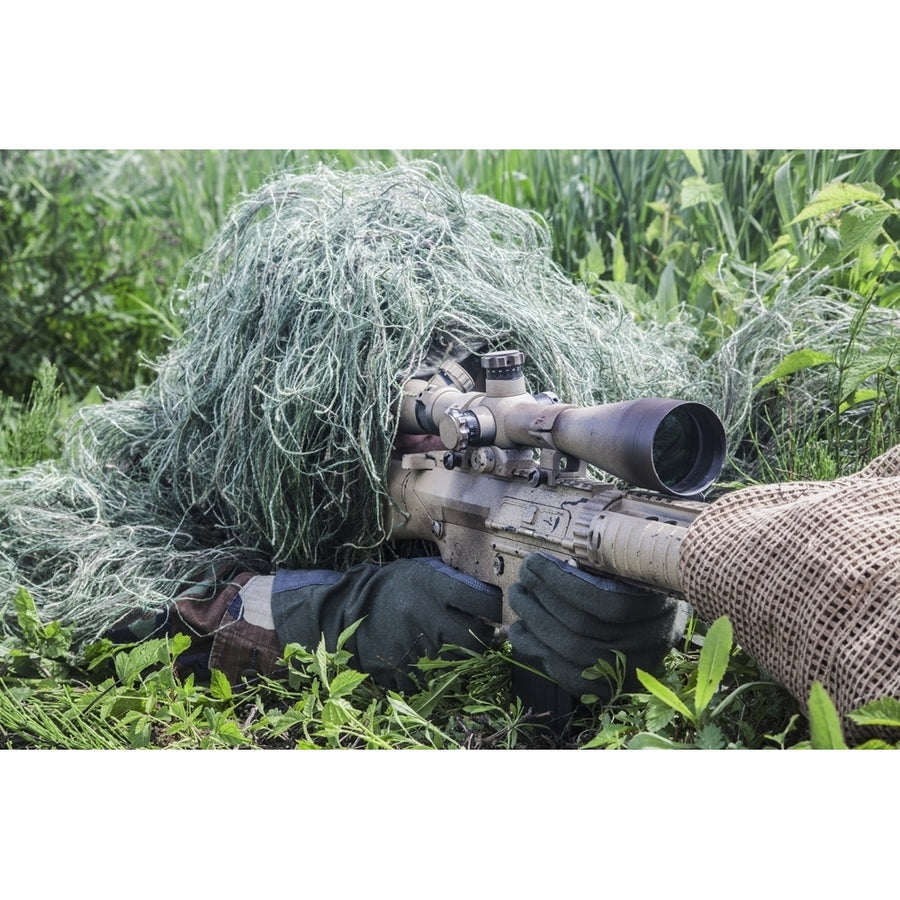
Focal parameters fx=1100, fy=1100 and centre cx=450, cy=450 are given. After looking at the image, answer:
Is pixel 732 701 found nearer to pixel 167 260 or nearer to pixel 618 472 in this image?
pixel 618 472

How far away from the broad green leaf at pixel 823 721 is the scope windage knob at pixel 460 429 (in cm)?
79

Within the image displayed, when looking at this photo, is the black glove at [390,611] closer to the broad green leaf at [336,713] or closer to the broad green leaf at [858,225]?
the broad green leaf at [336,713]

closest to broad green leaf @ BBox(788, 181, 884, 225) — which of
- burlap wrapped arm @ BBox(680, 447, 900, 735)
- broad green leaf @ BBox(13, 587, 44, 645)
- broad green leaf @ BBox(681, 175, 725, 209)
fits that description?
broad green leaf @ BBox(681, 175, 725, 209)

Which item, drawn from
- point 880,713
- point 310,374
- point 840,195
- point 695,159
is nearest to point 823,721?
point 880,713

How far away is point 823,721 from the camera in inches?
56.6

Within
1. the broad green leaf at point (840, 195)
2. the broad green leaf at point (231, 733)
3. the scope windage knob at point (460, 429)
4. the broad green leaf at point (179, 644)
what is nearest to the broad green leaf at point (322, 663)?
the broad green leaf at point (231, 733)

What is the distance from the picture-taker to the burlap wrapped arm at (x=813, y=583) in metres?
1.49

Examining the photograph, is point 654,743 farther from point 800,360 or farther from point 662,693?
point 800,360

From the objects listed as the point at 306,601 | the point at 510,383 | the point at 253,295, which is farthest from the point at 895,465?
the point at 253,295

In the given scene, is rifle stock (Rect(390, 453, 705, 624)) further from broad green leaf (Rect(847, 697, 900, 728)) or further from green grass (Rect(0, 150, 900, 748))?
broad green leaf (Rect(847, 697, 900, 728))

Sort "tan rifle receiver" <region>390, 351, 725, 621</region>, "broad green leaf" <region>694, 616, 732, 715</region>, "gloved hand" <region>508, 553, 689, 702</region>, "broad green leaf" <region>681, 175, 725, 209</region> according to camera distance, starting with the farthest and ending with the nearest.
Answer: "broad green leaf" <region>681, 175, 725, 209</region> < "gloved hand" <region>508, 553, 689, 702</region> < "tan rifle receiver" <region>390, 351, 725, 621</region> < "broad green leaf" <region>694, 616, 732, 715</region>

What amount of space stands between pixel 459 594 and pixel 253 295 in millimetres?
870

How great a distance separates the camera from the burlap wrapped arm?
149cm

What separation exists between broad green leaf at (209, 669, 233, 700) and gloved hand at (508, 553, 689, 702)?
0.62m
